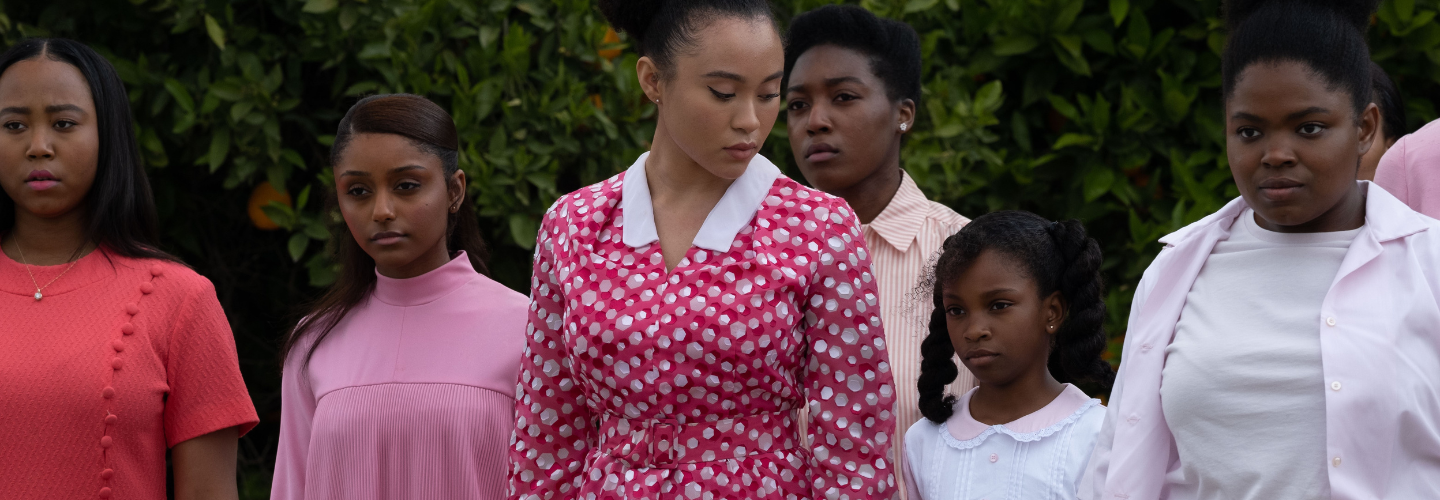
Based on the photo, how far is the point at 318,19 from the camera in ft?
13.4

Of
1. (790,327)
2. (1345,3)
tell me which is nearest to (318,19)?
(790,327)

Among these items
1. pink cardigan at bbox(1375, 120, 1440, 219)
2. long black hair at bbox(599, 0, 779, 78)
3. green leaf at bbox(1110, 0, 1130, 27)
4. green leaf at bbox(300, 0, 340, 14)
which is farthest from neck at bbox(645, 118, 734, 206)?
green leaf at bbox(1110, 0, 1130, 27)

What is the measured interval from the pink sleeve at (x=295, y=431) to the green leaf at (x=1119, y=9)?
2.42 metres

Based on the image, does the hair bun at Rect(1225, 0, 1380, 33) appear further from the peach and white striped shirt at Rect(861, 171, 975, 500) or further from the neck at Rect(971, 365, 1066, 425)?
the peach and white striped shirt at Rect(861, 171, 975, 500)

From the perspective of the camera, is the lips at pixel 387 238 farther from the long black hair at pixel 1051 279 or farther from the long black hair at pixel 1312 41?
the long black hair at pixel 1312 41

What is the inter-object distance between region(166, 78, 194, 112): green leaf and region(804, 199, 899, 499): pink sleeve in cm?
240

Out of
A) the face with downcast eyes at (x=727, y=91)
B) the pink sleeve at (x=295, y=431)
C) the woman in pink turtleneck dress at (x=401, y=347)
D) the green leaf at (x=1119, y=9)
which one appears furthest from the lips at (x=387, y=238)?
the green leaf at (x=1119, y=9)

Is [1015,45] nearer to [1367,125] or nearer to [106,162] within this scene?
[1367,125]

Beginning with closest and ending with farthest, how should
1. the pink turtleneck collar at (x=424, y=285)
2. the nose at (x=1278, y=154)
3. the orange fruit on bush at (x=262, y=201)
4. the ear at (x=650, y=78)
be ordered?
1. the nose at (x=1278, y=154)
2. the ear at (x=650, y=78)
3. the pink turtleneck collar at (x=424, y=285)
4. the orange fruit on bush at (x=262, y=201)

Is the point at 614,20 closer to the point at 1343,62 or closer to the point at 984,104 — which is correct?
the point at 1343,62

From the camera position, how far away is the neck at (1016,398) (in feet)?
9.16

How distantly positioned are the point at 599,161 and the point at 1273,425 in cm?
229

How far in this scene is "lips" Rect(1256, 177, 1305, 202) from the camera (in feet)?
7.54

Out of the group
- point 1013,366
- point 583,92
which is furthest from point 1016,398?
point 583,92
